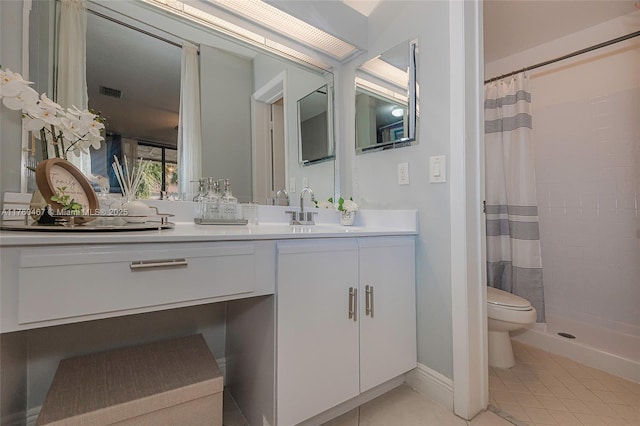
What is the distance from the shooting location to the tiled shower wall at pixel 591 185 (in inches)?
76.2

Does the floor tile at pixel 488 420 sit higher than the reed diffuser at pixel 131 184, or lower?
lower

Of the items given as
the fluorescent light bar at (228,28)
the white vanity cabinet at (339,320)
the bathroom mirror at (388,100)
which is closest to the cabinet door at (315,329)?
the white vanity cabinet at (339,320)

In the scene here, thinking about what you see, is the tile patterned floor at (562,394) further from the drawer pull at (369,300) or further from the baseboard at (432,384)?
the drawer pull at (369,300)

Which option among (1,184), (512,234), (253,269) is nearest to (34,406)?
(1,184)

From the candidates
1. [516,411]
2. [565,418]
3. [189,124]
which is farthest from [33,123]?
[565,418]

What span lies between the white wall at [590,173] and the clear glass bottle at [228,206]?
2.42m

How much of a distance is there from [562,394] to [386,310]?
104 cm

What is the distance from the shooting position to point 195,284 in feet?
2.64

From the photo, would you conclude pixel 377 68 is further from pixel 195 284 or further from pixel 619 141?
pixel 619 141

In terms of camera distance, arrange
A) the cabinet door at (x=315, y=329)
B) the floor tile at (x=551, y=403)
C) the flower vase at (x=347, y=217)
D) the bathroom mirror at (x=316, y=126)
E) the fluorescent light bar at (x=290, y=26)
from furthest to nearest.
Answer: the bathroom mirror at (x=316, y=126) < the flower vase at (x=347, y=217) < the fluorescent light bar at (x=290, y=26) < the floor tile at (x=551, y=403) < the cabinet door at (x=315, y=329)

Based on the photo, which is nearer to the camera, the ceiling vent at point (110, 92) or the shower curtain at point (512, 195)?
the ceiling vent at point (110, 92)

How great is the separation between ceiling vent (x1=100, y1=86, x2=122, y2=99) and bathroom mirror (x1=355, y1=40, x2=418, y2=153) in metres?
1.27

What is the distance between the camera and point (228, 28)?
152 cm

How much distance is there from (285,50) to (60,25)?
3.42 ft
